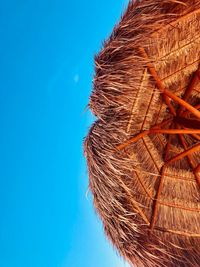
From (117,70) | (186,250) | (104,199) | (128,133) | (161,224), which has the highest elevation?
(117,70)

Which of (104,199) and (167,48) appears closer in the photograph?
(167,48)

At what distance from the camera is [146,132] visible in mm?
3705

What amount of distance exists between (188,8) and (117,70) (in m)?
0.75

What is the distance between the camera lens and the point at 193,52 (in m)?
3.62

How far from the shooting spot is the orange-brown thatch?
2.99m

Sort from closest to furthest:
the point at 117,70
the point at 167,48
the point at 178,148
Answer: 1. the point at 117,70
2. the point at 167,48
3. the point at 178,148

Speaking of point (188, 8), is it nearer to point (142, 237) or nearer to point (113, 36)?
point (113, 36)

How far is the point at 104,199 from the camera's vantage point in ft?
11.5

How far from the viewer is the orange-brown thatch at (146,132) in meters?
2.99

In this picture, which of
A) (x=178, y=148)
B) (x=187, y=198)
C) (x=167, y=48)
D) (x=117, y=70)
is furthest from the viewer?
(x=178, y=148)

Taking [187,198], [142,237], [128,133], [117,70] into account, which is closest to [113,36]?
[117,70]

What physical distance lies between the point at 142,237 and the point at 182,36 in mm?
1839

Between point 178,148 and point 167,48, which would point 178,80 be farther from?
point 178,148

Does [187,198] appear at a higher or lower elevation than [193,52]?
lower
